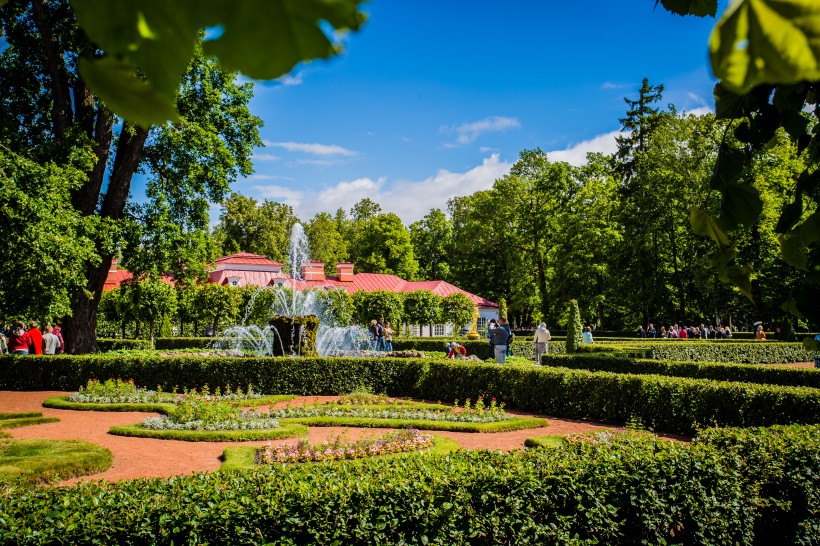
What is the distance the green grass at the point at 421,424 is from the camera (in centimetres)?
1133

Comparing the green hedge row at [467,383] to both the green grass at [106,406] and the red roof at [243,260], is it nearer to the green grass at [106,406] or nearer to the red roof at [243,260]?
the green grass at [106,406]

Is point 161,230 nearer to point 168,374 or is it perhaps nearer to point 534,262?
point 168,374

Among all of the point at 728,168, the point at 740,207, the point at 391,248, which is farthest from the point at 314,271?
the point at 740,207

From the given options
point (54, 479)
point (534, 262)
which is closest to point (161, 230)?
point (54, 479)

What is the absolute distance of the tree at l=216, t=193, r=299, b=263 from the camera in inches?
2384

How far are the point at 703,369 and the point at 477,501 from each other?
535 inches

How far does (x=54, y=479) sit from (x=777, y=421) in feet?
34.4

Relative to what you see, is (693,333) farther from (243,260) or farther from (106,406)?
(243,260)

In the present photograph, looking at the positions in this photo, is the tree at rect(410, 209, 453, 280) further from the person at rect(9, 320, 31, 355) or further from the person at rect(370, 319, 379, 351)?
the person at rect(9, 320, 31, 355)

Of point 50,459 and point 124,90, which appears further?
point 50,459

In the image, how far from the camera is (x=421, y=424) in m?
11.5

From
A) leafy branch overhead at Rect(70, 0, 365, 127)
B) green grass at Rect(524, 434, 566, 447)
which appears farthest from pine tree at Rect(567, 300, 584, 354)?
leafy branch overhead at Rect(70, 0, 365, 127)

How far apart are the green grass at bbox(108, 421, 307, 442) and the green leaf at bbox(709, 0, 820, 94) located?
34.8 ft

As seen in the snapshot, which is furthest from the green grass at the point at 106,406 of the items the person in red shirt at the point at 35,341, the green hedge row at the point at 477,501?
the green hedge row at the point at 477,501
